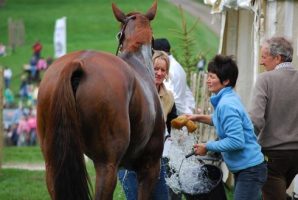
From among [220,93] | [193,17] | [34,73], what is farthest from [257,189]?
[193,17]

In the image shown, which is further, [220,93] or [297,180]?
[297,180]

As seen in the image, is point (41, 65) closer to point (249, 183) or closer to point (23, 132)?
point (23, 132)

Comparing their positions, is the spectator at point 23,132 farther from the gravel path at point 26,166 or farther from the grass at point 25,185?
the gravel path at point 26,166

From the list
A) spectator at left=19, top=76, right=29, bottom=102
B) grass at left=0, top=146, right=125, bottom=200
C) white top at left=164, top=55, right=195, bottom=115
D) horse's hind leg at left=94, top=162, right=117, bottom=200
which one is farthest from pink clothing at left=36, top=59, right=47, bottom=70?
horse's hind leg at left=94, top=162, right=117, bottom=200

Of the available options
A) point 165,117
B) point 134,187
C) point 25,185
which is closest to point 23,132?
point 25,185

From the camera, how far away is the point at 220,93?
6840 millimetres

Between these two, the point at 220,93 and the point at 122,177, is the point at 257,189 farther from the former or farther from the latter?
the point at 122,177

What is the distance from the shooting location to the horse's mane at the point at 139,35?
6.82 metres

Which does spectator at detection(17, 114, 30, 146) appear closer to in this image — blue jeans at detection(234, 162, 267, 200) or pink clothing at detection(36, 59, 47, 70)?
pink clothing at detection(36, 59, 47, 70)

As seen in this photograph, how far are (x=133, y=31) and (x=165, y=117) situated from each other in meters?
1.06

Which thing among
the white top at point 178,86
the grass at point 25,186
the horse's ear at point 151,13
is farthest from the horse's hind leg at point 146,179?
the grass at point 25,186

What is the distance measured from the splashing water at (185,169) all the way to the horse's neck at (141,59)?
3.61 ft

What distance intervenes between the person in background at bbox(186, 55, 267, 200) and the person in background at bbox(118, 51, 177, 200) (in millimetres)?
694

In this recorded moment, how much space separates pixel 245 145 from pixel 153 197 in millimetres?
1106
